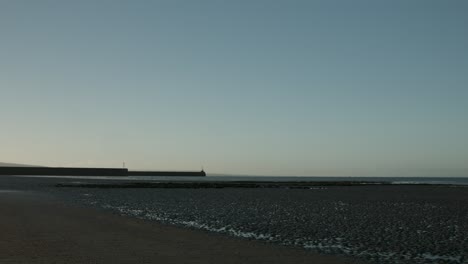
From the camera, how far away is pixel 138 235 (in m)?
21.9

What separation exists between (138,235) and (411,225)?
51.7ft

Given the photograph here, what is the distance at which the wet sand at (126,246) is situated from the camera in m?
15.8

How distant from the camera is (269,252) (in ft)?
58.4

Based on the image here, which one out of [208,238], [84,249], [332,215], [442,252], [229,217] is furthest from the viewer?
[332,215]

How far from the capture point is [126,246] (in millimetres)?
18625

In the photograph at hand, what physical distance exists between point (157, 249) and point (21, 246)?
15.5 feet

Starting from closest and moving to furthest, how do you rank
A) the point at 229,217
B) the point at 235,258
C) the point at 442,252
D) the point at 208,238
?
the point at 235,258, the point at 442,252, the point at 208,238, the point at 229,217

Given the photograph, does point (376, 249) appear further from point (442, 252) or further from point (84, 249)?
point (84, 249)

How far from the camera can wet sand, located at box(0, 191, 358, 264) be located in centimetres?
1584

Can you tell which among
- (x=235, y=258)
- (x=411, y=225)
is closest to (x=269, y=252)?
(x=235, y=258)

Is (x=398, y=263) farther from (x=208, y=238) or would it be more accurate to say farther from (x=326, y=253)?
(x=208, y=238)

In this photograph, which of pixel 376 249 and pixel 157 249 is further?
pixel 376 249

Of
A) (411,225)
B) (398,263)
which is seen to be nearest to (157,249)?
(398,263)

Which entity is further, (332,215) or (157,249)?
(332,215)
